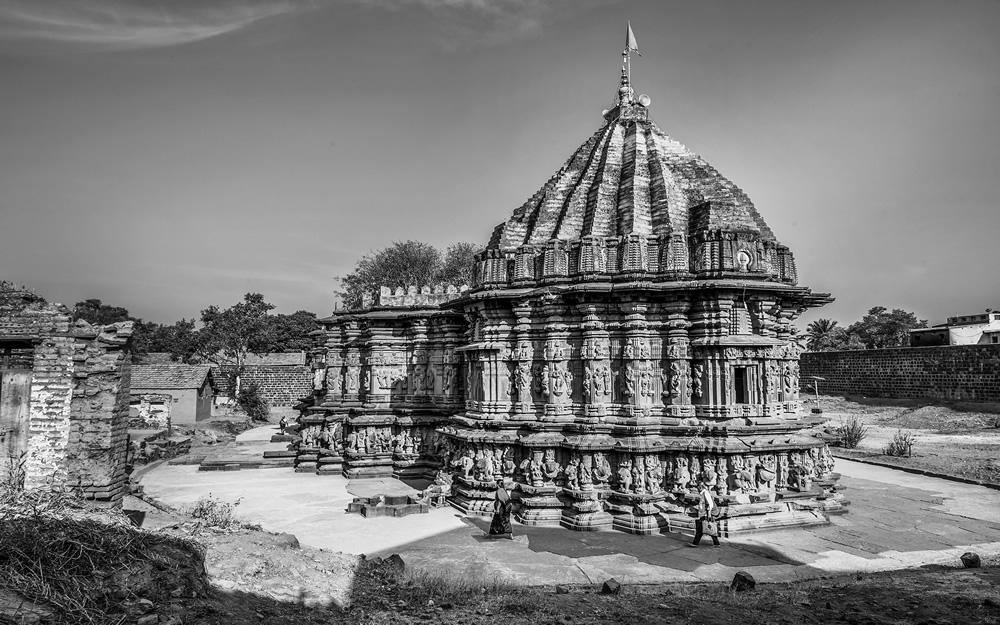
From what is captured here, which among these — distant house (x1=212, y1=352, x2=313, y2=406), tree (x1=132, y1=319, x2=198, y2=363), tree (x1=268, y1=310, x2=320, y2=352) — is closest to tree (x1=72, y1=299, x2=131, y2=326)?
tree (x1=132, y1=319, x2=198, y2=363)

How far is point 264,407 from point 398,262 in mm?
11611

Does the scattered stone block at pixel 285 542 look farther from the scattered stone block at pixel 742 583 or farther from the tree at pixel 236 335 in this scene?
the tree at pixel 236 335

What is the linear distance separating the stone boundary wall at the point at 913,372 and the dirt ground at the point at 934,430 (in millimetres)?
649

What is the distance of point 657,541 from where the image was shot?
10.4 metres

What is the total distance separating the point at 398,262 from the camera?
3919cm

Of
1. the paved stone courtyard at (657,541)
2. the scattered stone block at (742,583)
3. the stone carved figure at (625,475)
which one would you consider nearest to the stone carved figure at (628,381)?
the stone carved figure at (625,475)

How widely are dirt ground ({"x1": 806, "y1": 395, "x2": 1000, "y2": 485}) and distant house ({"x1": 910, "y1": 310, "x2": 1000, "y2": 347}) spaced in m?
12.8

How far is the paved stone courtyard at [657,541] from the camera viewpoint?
8820mm

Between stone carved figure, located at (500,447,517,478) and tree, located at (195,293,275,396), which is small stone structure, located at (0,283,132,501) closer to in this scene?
stone carved figure, located at (500,447,517,478)

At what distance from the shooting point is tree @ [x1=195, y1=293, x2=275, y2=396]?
47.4m

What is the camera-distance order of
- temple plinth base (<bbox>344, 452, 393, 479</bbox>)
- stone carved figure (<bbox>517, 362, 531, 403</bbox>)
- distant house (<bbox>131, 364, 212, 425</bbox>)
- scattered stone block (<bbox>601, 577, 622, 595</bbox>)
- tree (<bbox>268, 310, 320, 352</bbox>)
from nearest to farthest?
scattered stone block (<bbox>601, 577, 622, 595</bbox>) → stone carved figure (<bbox>517, 362, 531, 403</bbox>) → temple plinth base (<bbox>344, 452, 393, 479</bbox>) → distant house (<bbox>131, 364, 212, 425</bbox>) → tree (<bbox>268, 310, 320, 352</bbox>)

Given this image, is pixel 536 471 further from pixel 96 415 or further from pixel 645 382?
pixel 96 415

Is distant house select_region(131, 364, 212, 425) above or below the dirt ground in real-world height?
above

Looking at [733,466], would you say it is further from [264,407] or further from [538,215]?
[264,407]
